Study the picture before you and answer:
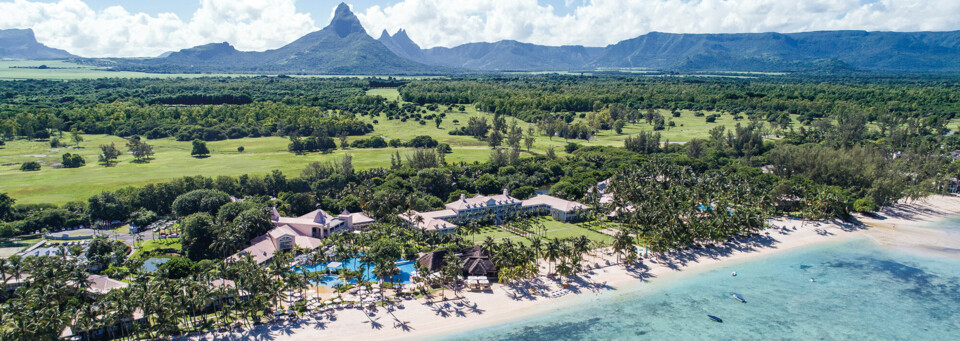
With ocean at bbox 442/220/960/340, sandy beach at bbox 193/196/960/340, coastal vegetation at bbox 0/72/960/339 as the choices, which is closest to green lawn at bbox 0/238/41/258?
coastal vegetation at bbox 0/72/960/339

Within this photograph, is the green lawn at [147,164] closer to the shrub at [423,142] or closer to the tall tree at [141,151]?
the tall tree at [141,151]

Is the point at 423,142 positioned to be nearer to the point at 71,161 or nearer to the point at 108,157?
the point at 108,157

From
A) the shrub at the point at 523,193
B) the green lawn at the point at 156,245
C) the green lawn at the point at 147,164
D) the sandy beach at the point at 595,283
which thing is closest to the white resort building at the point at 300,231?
the green lawn at the point at 156,245

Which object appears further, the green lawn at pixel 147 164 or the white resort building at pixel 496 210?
the green lawn at pixel 147 164

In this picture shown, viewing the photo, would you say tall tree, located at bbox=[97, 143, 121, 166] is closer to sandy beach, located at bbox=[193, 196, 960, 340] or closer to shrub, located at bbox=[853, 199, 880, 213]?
sandy beach, located at bbox=[193, 196, 960, 340]

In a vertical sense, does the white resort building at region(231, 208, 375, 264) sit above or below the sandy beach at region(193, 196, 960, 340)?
above

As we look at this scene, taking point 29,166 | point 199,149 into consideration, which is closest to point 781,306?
point 199,149
